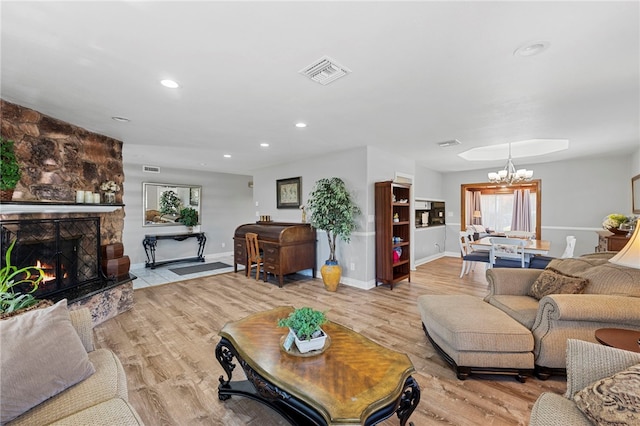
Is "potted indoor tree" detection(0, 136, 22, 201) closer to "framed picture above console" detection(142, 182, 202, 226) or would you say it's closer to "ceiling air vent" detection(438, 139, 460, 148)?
"framed picture above console" detection(142, 182, 202, 226)

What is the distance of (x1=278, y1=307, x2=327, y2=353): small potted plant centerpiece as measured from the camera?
1.60 meters

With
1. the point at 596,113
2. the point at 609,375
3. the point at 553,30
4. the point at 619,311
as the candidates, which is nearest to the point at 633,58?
the point at 553,30

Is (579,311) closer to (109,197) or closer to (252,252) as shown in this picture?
(252,252)

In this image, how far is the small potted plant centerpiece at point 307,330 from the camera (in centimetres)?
160

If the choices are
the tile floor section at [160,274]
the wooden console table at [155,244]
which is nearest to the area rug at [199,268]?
the tile floor section at [160,274]

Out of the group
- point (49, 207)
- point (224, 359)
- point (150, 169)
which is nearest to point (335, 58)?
point (224, 359)

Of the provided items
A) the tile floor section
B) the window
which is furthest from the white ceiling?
the window

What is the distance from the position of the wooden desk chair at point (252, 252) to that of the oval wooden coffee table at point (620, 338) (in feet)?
14.3

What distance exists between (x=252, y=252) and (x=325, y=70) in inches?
155

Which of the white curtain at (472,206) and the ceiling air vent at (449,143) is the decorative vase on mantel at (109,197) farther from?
the white curtain at (472,206)

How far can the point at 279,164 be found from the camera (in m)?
6.23

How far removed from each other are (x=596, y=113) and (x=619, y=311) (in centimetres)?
240

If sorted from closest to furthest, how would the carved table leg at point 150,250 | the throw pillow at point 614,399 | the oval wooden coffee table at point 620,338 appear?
the throw pillow at point 614,399 < the oval wooden coffee table at point 620,338 < the carved table leg at point 150,250

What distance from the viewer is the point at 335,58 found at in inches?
76.7
